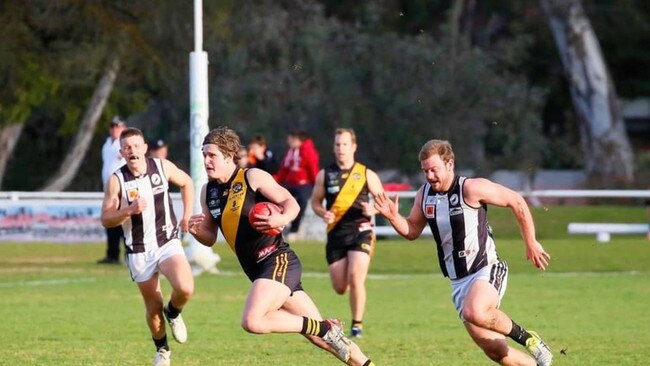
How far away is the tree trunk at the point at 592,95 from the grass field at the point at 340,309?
11627 mm

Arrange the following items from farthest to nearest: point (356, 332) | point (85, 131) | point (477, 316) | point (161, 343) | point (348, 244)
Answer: point (85, 131)
point (348, 244)
point (356, 332)
point (161, 343)
point (477, 316)

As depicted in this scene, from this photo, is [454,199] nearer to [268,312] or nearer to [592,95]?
[268,312]

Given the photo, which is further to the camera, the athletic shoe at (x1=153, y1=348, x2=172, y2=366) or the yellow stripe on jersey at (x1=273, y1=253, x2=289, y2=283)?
the athletic shoe at (x1=153, y1=348, x2=172, y2=366)

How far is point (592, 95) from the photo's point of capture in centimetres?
3900

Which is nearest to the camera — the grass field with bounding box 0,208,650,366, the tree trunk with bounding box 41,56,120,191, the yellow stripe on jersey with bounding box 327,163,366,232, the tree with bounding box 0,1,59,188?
the grass field with bounding box 0,208,650,366

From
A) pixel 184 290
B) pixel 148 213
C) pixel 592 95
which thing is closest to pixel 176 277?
pixel 184 290

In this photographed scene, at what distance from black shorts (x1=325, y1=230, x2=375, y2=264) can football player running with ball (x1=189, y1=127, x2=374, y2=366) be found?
410 centimetres

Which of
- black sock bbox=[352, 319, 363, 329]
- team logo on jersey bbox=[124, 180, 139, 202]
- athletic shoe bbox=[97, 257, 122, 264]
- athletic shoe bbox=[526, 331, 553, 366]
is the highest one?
team logo on jersey bbox=[124, 180, 139, 202]

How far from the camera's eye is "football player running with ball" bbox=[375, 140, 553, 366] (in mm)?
9773

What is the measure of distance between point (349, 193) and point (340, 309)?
2527 millimetres

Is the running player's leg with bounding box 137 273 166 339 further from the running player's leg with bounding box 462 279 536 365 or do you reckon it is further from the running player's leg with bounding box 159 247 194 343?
the running player's leg with bounding box 462 279 536 365

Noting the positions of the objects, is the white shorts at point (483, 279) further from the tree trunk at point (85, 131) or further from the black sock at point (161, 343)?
the tree trunk at point (85, 131)

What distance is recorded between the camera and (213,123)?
3722 centimetres

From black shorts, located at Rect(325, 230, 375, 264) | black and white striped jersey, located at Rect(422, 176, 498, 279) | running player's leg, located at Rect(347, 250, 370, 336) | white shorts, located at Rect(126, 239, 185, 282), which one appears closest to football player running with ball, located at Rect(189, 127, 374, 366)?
black and white striped jersey, located at Rect(422, 176, 498, 279)
